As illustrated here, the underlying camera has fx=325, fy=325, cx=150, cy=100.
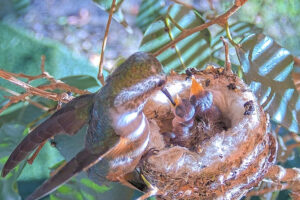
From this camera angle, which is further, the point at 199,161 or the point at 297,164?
the point at 297,164

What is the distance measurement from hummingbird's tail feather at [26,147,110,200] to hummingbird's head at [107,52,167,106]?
0.34 ft

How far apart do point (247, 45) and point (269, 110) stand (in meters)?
0.16

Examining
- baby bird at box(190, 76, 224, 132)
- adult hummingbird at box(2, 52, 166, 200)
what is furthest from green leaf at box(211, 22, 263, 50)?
adult hummingbird at box(2, 52, 166, 200)

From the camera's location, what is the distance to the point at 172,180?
0.71m

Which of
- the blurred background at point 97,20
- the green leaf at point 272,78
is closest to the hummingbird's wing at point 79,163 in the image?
the green leaf at point 272,78

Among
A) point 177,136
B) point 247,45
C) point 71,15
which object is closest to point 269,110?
point 247,45

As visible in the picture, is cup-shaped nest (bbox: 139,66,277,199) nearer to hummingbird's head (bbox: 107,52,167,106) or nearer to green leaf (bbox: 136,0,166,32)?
hummingbird's head (bbox: 107,52,167,106)

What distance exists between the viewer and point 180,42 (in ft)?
2.99

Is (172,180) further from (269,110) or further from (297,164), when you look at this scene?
(297,164)

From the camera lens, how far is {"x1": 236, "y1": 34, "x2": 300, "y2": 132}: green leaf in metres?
0.74

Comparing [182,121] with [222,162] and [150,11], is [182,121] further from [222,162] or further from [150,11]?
[150,11]

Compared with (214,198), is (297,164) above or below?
below

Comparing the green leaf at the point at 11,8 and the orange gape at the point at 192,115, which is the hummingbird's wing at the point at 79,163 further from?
the green leaf at the point at 11,8

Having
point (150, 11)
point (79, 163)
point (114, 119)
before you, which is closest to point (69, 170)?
point (79, 163)
